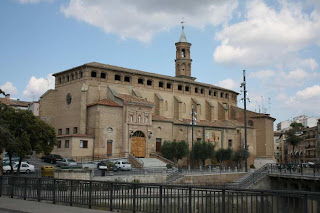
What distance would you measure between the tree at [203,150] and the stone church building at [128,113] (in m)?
3.37

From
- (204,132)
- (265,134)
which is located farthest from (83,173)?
(265,134)

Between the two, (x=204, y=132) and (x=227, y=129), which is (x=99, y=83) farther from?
(x=227, y=129)

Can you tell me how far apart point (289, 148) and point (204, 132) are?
5158cm

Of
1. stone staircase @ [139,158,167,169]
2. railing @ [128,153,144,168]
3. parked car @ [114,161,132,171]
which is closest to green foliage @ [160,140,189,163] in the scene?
stone staircase @ [139,158,167,169]

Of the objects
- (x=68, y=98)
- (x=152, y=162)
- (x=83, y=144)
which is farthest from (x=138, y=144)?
(x=68, y=98)

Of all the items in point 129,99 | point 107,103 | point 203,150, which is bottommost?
point 203,150

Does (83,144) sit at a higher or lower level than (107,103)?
lower

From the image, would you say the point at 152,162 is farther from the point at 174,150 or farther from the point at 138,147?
the point at 174,150

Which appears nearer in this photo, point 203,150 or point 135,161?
point 135,161

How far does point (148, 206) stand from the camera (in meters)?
12.6

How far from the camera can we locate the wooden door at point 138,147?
51316mm

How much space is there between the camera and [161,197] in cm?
1226

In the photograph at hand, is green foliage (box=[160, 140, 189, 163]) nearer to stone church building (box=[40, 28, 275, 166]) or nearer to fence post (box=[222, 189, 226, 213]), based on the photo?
stone church building (box=[40, 28, 275, 166])

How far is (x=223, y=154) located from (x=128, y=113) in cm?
1728
